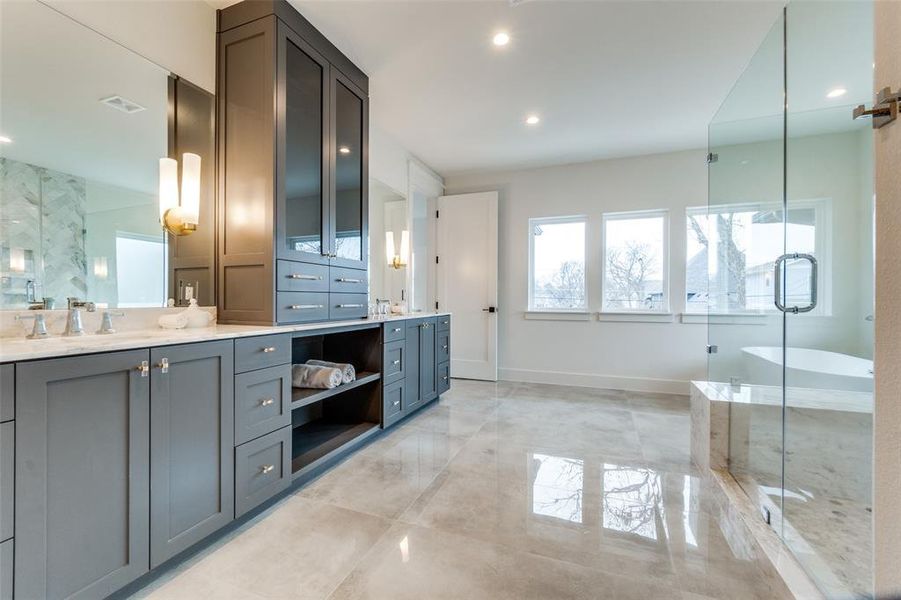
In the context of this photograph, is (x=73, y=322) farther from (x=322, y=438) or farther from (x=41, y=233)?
(x=322, y=438)

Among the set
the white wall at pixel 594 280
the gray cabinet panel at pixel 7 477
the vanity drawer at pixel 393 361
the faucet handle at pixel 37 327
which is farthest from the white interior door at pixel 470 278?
the gray cabinet panel at pixel 7 477

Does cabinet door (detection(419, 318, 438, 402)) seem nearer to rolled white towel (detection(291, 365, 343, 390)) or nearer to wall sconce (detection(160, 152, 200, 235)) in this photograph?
rolled white towel (detection(291, 365, 343, 390))

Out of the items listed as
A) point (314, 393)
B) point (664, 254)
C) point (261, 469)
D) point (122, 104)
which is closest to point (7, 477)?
point (261, 469)

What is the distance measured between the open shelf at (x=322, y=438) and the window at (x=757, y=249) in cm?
268

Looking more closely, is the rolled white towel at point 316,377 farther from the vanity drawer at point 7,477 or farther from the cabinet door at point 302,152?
the vanity drawer at point 7,477

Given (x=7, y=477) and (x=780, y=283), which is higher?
(x=780, y=283)

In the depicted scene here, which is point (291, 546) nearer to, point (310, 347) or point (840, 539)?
point (310, 347)

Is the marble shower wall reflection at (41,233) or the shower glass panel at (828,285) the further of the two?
the shower glass panel at (828,285)

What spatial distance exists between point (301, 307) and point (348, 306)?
467 mm

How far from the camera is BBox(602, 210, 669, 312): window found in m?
4.14

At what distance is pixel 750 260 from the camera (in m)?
2.38

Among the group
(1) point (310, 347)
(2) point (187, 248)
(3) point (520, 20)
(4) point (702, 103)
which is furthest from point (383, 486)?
(4) point (702, 103)

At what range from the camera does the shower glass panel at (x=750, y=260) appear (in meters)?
1.92

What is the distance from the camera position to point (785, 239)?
6.34 ft
